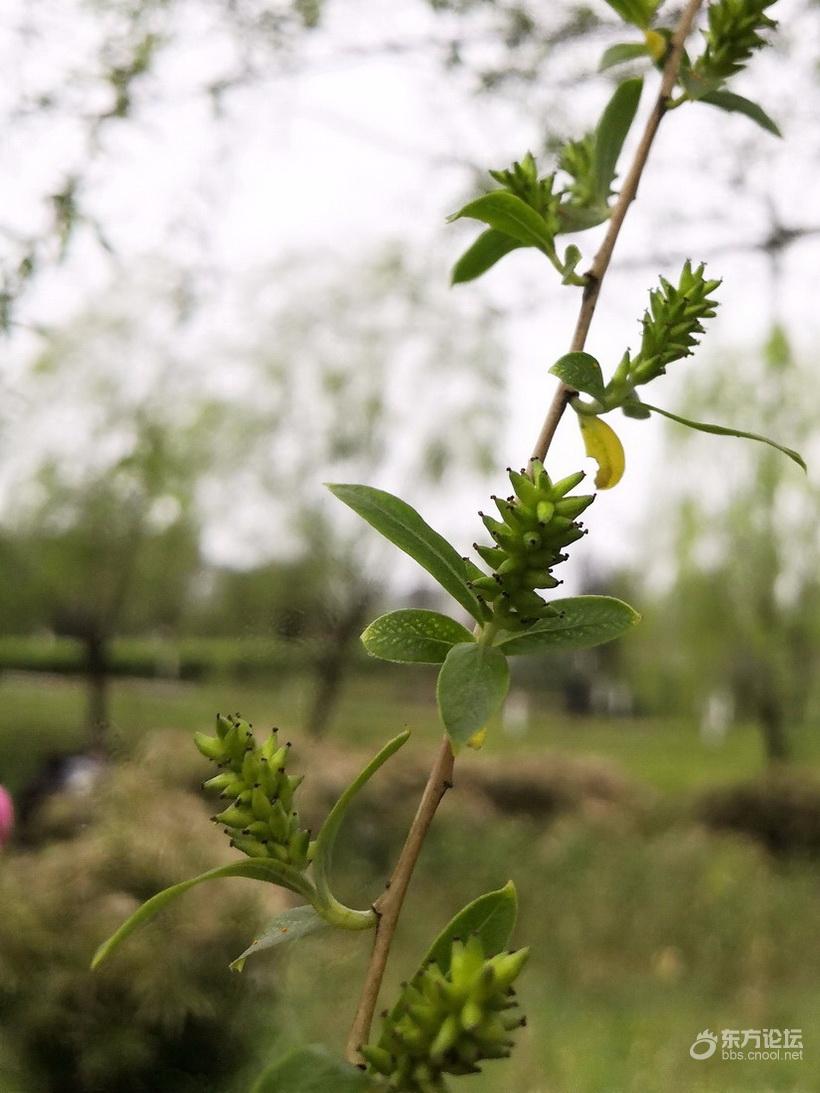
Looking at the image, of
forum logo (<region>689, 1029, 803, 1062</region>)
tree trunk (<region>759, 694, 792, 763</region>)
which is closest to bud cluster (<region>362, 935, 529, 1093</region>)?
forum logo (<region>689, 1029, 803, 1062</region>)

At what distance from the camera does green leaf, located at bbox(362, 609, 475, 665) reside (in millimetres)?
112

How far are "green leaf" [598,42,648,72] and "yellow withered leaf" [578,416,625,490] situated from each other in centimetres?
7

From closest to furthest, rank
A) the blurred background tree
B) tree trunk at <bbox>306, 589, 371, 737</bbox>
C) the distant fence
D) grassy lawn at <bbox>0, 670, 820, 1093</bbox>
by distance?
the distant fence → grassy lawn at <bbox>0, 670, 820, 1093</bbox> → tree trunk at <bbox>306, 589, 371, 737</bbox> → the blurred background tree

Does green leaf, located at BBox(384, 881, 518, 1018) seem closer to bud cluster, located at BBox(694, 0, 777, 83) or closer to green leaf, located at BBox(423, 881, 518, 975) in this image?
green leaf, located at BBox(423, 881, 518, 975)

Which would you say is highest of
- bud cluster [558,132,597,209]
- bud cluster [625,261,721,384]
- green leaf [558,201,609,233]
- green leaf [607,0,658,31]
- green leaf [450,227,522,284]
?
green leaf [607,0,658,31]

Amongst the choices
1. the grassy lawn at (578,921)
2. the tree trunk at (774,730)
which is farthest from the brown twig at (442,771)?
the tree trunk at (774,730)

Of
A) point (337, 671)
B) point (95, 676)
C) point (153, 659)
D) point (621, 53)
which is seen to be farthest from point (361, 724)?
point (621, 53)

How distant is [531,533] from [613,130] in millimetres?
91

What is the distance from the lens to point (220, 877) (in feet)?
0.29

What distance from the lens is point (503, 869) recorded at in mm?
2377

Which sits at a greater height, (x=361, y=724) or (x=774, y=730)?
(x=361, y=724)

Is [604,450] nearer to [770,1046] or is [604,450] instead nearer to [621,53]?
[621,53]

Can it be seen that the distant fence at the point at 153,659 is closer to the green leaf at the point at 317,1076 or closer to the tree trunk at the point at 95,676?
the tree trunk at the point at 95,676

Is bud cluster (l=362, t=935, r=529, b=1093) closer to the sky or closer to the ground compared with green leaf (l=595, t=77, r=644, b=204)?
closer to the ground
